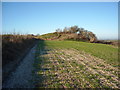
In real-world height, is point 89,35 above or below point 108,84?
above

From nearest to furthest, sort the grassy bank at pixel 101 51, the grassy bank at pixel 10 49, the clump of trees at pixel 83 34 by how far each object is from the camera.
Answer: the grassy bank at pixel 10 49 → the grassy bank at pixel 101 51 → the clump of trees at pixel 83 34

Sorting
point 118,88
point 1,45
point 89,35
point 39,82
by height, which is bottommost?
point 118,88

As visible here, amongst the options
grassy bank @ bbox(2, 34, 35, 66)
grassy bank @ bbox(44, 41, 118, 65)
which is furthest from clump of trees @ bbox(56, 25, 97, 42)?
grassy bank @ bbox(2, 34, 35, 66)

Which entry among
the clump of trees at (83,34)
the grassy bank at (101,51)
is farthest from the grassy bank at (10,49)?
the clump of trees at (83,34)

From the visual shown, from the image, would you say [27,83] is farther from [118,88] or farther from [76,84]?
[118,88]

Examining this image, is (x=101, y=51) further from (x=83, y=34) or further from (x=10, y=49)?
(x=83, y=34)

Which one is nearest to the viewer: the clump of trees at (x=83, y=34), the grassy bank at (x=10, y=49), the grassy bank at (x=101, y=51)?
the grassy bank at (x=10, y=49)

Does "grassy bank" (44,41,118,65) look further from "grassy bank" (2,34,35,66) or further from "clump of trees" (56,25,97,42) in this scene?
"clump of trees" (56,25,97,42)

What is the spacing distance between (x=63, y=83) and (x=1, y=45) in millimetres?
5332

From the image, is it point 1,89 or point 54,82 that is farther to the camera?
point 54,82

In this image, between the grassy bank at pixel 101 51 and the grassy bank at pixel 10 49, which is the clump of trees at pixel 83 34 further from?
the grassy bank at pixel 10 49

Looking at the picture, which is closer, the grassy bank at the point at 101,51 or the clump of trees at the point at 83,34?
the grassy bank at the point at 101,51

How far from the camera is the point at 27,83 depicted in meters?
3.88

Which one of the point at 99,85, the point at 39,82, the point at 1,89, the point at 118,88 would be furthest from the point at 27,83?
the point at 118,88
